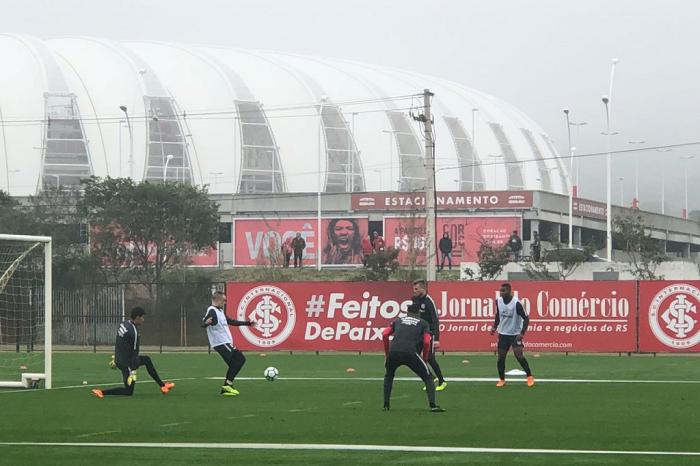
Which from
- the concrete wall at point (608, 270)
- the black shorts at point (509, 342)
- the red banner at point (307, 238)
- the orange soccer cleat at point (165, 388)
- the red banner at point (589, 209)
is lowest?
the orange soccer cleat at point (165, 388)

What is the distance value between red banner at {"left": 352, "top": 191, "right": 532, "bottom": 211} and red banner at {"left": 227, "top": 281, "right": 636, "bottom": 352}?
36001 mm

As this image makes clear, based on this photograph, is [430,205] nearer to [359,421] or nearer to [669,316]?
[669,316]

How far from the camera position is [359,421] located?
56.8ft

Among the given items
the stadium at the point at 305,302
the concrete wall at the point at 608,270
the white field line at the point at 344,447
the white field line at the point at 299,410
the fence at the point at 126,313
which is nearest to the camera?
the white field line at the point at 344,447

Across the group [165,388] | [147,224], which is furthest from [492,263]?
[165,388]

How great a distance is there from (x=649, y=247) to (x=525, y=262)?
8.06 m

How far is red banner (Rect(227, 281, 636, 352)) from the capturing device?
37844 millimetres

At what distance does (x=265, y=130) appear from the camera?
91062 mm

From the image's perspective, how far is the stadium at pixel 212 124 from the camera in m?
85.7

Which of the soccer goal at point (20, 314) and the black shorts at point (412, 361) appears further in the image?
the soccer goal at point (20, 314)

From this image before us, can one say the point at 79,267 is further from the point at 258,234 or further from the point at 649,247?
the point at 649,247

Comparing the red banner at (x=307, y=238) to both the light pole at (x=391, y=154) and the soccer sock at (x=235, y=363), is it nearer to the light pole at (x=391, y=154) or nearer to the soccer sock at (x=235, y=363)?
the light pole at (x=391, y=154)

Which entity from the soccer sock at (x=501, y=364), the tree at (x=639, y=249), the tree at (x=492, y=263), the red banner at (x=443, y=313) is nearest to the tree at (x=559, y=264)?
the tree at (x=492, y=263)

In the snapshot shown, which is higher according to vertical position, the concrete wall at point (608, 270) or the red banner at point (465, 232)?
the red banner at point (465, 232)
